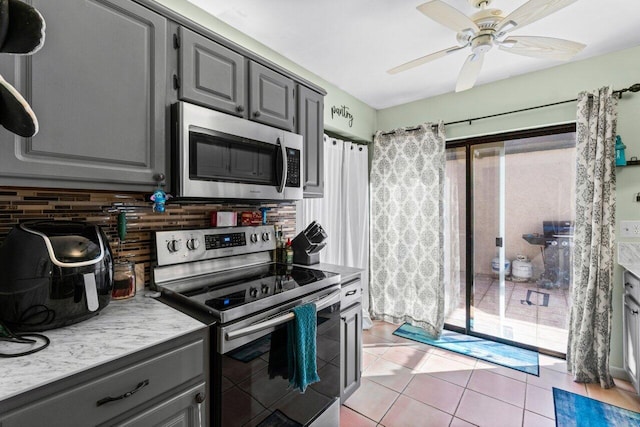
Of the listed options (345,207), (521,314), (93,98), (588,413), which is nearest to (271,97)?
(93,98)

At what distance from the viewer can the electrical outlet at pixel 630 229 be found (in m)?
2.24

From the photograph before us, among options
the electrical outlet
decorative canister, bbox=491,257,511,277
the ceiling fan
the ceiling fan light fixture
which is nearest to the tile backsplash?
the ceiling fan

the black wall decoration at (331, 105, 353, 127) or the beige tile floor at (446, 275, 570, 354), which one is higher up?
the black wall decoration at (331, 105, 353, 127)

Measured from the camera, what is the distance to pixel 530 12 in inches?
55.5

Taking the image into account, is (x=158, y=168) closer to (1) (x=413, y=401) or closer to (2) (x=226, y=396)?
(2) (x=226, y=396)

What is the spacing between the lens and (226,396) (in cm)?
119

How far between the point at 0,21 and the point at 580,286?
11.1 ft

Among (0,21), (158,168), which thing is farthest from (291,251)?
(0,21)

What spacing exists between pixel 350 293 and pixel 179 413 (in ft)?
3.89

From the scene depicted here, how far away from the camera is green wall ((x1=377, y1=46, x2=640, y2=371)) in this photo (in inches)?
88.6

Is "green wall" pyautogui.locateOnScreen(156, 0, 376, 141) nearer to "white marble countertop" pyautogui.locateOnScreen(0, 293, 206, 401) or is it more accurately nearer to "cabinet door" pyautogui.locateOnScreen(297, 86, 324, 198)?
"cabinet door" pyautogui.locateOnScreen(297, 86, 324, 198)

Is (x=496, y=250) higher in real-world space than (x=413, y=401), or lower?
higher

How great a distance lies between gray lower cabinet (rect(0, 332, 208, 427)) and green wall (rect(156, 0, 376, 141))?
175cm

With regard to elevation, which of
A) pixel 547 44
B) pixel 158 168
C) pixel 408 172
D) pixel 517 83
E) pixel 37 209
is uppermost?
pixel 517 83
